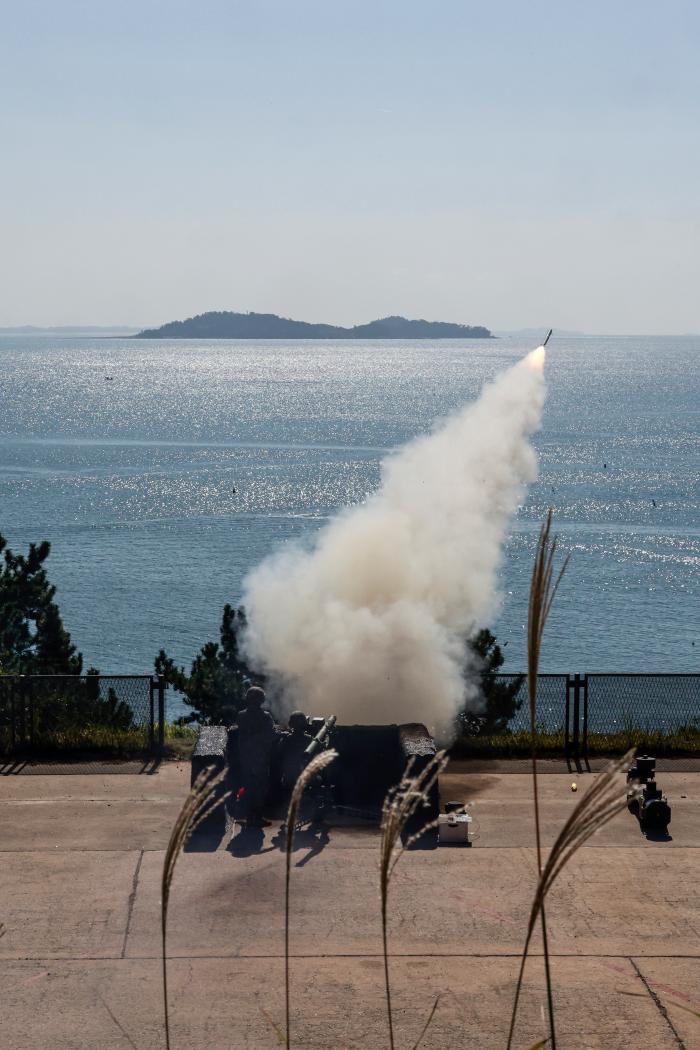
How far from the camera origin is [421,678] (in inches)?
824

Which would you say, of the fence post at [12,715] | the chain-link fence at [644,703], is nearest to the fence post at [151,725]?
the fence post at [12,715]

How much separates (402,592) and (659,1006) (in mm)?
11860

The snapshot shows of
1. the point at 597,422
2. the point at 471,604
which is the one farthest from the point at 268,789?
the point at 597,422

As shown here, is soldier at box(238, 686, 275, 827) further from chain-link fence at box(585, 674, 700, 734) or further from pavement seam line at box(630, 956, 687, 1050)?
chain-link fence at box(585, 674, 700, 734)

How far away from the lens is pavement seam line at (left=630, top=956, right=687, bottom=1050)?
36.6 ft

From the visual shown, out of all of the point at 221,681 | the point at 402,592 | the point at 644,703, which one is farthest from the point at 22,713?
the point at 644,703

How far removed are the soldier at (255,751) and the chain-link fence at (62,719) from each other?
2.50 m

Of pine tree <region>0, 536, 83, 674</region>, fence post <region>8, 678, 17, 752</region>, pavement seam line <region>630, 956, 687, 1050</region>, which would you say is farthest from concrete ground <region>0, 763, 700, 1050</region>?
pine tree <region>0, 536, 83, 674</region>

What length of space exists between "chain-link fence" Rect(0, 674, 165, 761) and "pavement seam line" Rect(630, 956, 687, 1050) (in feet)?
28.9

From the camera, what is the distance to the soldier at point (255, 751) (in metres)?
16.7

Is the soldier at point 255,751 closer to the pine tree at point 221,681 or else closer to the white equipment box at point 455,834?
the white equipment box at point 455,834

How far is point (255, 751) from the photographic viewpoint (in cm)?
1684

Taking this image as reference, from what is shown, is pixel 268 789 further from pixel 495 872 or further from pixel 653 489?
pixel 653 489

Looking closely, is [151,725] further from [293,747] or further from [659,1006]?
[659,1006]
